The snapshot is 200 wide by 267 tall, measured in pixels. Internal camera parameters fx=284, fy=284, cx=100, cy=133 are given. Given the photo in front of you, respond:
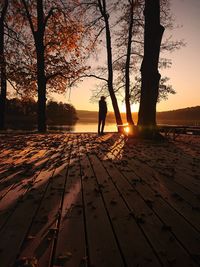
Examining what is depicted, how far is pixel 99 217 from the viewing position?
138 inches

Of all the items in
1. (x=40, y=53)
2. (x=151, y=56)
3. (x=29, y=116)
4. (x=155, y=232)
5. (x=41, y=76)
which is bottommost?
(x=155, y=232)

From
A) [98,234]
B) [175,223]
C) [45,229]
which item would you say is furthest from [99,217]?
[175,223]

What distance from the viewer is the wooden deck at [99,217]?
8.45 feet

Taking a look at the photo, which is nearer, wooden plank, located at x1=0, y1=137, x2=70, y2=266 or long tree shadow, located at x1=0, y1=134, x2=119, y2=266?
wooden plank, located at x1=0, y1=137, x2=70, y2=266

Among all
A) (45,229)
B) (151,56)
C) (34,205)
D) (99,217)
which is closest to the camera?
(45,229)

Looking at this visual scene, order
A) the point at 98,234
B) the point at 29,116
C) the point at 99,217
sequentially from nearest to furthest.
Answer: the point at 98,234, the point at 99,217, the point at 29,116

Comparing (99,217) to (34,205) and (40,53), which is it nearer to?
(34,205)

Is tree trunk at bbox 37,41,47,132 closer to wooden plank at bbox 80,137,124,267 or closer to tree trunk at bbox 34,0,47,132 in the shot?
tree trunk at bbox 34,0,47,132

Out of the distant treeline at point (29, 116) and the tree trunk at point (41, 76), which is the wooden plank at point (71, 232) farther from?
the distant treeline at point (29, 116)

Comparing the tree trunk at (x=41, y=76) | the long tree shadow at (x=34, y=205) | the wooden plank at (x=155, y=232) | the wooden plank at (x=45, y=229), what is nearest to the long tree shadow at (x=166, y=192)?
the wooden plank at (x=155, y=232)

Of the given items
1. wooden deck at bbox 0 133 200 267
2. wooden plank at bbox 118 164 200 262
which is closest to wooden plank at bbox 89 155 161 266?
wooden deck at bbox 0 133 200 267

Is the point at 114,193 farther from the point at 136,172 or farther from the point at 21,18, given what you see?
the point at 21,18

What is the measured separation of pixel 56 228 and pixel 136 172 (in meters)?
3.31

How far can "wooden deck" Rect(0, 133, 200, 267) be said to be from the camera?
Answer: 2.58 metres
